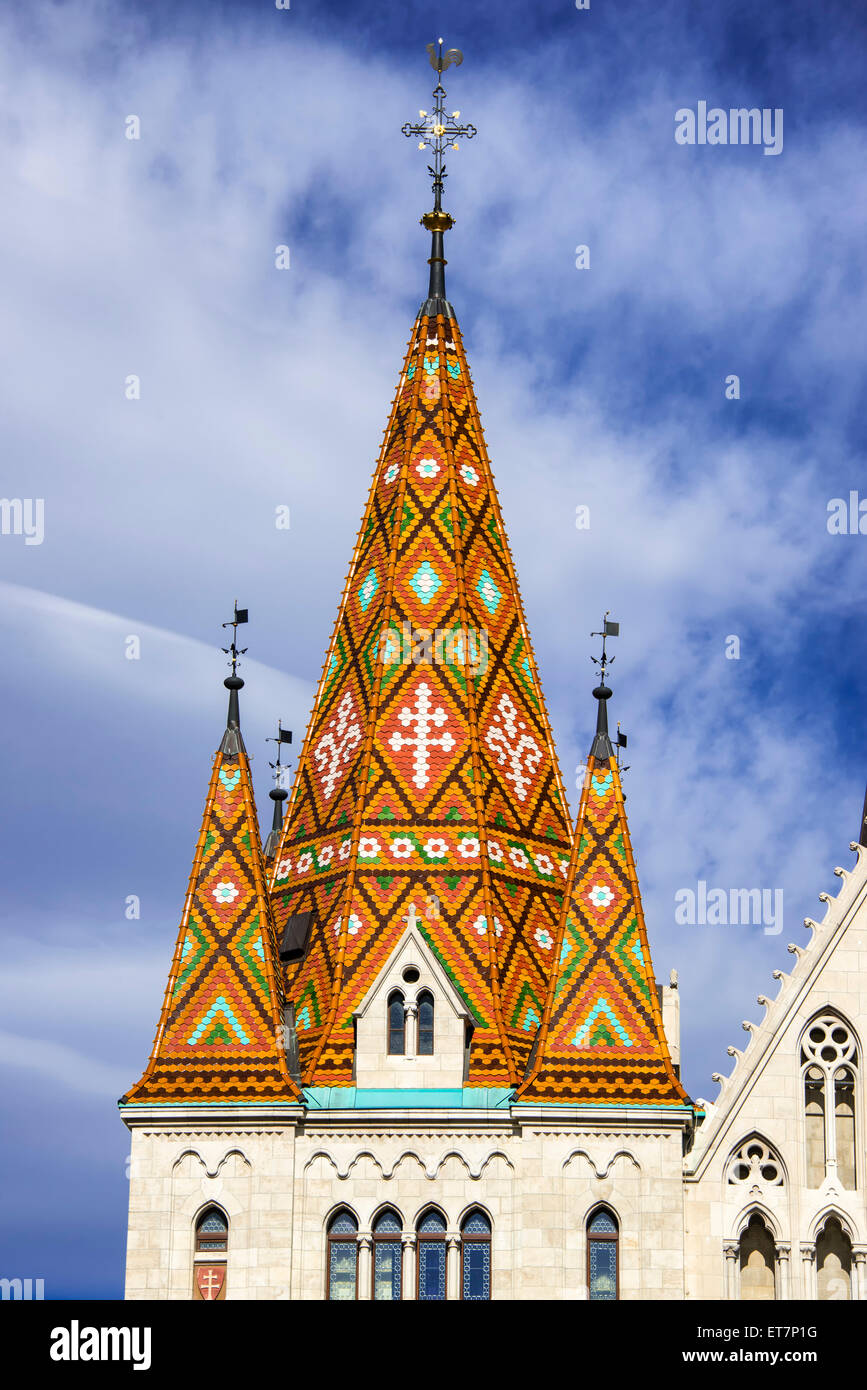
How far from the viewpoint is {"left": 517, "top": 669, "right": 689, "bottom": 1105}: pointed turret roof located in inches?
1492

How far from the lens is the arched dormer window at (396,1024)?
38688mm

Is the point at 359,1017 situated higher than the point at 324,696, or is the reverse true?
the point at 324,696

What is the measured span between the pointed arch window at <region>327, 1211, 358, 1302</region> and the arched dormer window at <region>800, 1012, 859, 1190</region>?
5814 millimetres

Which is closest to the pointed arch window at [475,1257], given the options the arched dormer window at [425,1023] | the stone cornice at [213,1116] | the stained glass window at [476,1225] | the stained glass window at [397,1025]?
the stained glass window at [476,1225]

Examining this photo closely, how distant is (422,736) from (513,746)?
1400 millimetres

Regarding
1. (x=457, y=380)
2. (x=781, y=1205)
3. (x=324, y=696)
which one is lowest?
(x=781, y=1205)

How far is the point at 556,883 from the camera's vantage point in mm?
41469

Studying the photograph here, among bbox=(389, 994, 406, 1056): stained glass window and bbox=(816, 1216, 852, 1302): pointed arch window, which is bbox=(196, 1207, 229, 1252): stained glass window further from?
bbox=(816, 1216, 852, 1302): pointed arch window

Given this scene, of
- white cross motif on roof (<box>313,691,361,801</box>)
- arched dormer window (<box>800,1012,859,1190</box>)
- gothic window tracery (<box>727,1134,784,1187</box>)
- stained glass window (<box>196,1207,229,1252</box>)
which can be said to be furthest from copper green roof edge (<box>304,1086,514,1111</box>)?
white cross motif on roof (<box>313,691,361,801</box>)

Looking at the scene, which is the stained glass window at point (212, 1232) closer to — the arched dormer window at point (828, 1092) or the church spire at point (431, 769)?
the church spire at point (431, 769)

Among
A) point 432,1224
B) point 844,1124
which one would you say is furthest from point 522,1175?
point 844,1124
